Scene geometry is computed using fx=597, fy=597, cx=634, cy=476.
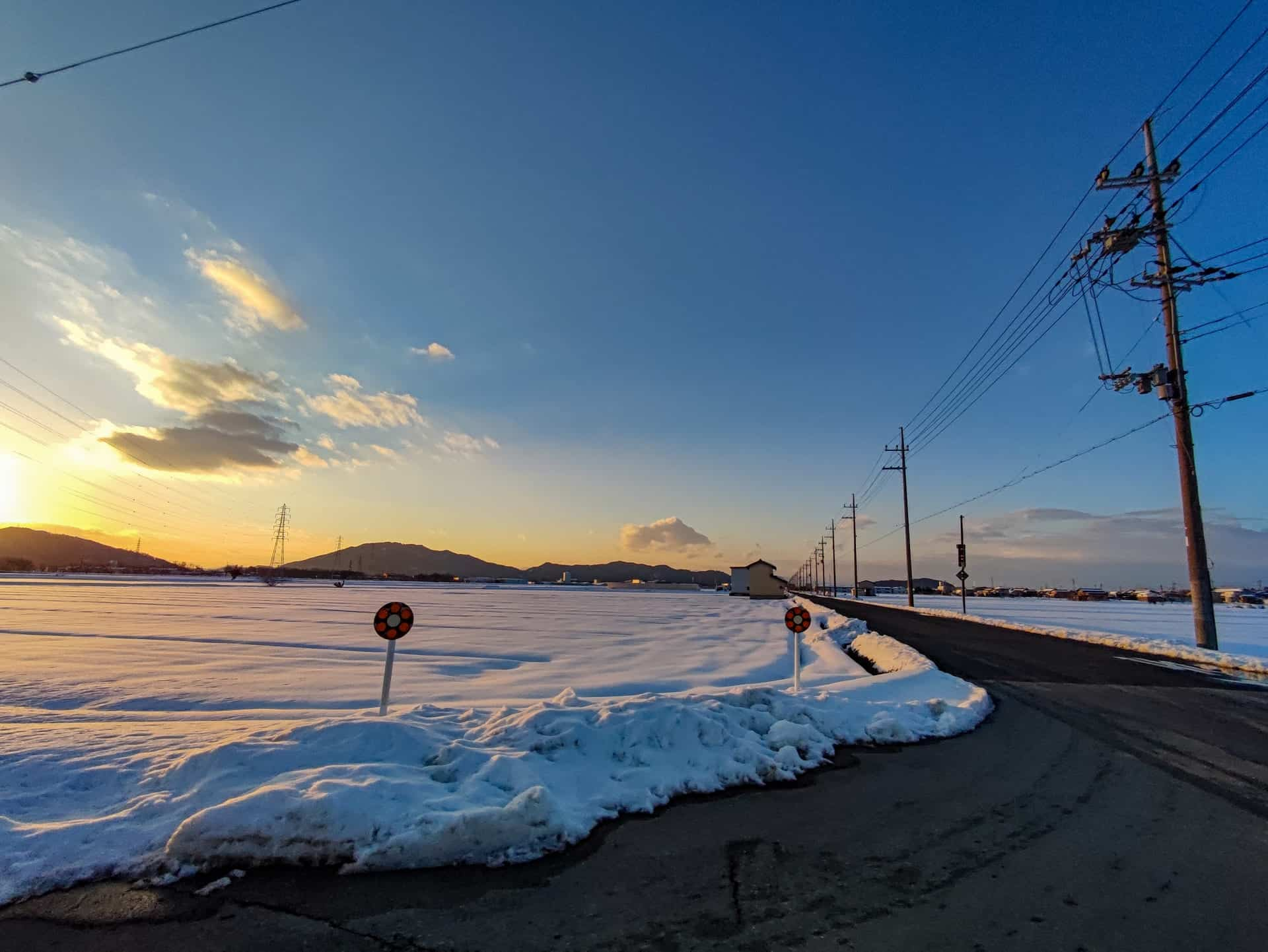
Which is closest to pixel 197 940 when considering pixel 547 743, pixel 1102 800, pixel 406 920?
pixel 406 920

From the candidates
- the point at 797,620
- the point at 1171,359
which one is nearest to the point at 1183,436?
the point at 1171,359

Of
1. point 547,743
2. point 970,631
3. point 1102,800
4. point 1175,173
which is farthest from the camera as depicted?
point 970,631

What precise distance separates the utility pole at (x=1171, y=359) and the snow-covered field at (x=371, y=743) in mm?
11905

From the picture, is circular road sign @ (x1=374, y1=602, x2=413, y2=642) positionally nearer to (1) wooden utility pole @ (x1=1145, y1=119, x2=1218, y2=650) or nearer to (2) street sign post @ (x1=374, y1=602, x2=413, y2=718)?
(2) street sign post @ (x1=374, y1=602, x2=413, y2=718)

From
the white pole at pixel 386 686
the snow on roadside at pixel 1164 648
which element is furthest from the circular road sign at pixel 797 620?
the snow on roadside at pixel 1164 648

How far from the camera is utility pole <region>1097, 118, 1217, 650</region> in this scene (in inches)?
715

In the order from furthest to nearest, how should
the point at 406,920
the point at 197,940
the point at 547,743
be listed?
1. the point at 547,743
2. the point at 406,920
3. the point at 197,940

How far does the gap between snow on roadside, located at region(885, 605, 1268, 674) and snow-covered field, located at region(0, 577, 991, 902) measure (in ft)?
26.4

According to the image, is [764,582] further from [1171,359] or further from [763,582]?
[1171,359]

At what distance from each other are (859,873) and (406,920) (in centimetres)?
273

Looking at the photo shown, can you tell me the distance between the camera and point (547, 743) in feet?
18.7

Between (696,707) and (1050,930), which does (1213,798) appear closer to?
(1050,930)

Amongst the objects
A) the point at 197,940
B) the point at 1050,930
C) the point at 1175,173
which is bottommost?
the point at 197,940

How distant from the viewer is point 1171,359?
19344 millimetres
